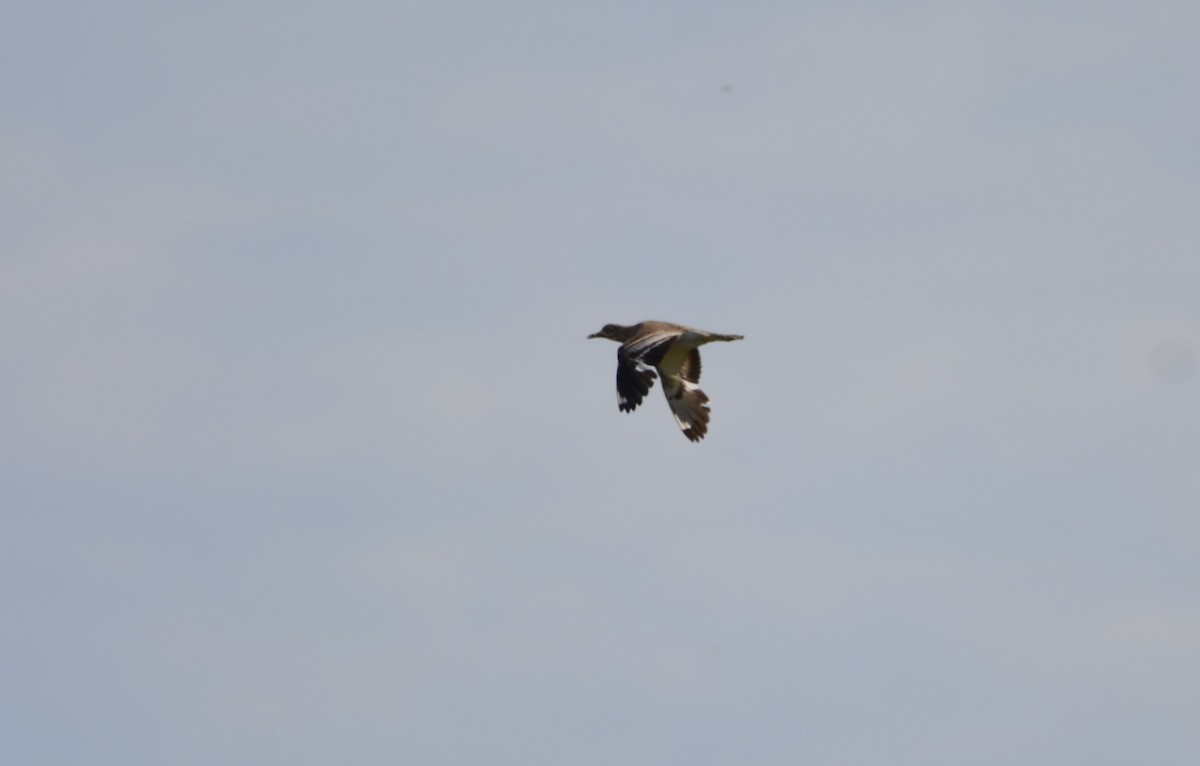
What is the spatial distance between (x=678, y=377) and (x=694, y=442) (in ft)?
4.12

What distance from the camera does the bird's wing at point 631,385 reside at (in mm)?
32188

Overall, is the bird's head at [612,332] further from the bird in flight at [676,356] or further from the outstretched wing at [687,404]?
the outstretched wing at [687,404]

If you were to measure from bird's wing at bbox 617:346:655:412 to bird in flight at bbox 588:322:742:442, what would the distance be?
545 mm

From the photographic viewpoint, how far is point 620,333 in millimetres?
36844

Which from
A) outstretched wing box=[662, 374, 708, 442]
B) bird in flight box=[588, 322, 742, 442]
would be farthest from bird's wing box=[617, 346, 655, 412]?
outstretched wing box=[662, 374, 708, 442]

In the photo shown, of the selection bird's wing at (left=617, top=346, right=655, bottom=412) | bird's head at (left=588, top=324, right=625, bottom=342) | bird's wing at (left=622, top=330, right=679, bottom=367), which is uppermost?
bird's head at (left=588, top=324, right=625, bottom=342)

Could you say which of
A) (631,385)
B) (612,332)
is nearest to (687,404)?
(612,332)

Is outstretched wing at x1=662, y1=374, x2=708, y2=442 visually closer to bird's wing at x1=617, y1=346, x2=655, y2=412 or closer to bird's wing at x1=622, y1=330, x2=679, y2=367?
bird's wing at x1=622, y1=330, x2=679, y2=367

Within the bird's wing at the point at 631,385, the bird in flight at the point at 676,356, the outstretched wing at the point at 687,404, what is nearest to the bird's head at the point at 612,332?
the bird in flight at the point at 676,356

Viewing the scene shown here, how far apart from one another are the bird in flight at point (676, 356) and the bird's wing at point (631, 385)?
0.55m

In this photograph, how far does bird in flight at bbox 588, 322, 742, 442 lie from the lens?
112 feet

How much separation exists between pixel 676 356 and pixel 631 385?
3965 mm

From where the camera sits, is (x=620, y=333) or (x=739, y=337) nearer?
(x=739, y=337)

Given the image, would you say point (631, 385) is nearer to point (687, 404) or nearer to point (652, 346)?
point (652, 346)
